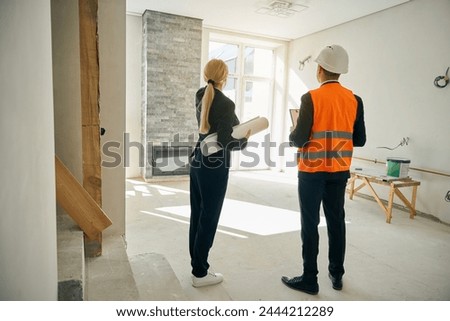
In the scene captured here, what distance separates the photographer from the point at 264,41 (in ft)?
22.6

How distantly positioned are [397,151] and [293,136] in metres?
3.35

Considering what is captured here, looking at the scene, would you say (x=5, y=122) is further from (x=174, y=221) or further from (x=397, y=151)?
(x=397, y=151)

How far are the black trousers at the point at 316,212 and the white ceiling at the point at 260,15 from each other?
12.1ft

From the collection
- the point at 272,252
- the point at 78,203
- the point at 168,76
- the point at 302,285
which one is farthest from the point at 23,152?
the point at 168,76

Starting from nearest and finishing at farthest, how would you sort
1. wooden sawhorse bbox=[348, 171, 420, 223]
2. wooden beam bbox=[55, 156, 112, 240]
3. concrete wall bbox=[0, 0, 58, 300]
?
concrete wall bbox=[0, 0, 58, 300], wooden beam bbox=[55, 156, 112, 240], wooden sawhorse bbox=[348, 171, 420, 223]

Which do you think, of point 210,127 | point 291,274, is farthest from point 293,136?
point 291,274

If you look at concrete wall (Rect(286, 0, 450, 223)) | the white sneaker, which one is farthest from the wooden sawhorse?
the white sneaker

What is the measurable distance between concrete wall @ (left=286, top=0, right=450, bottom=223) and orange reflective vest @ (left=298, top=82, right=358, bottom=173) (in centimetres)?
280

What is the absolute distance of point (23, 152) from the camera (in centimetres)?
60

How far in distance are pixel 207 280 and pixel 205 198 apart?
0.62m

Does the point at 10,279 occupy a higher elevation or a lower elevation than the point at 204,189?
higher

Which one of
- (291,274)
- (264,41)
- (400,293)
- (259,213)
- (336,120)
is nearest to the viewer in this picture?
(336,120)

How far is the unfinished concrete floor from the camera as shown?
2150mm

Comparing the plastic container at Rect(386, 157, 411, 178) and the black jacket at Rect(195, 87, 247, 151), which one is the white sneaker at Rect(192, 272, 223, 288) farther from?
the plastic container at Rect(386, 157, 411, 178)
